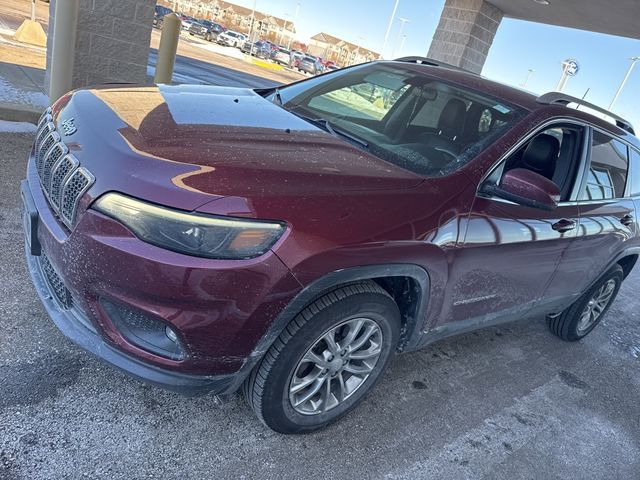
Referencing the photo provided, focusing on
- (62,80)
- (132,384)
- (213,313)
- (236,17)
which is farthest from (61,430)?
(236,17)

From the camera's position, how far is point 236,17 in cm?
11175

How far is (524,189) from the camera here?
263cm

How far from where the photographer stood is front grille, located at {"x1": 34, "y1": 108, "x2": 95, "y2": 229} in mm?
2039

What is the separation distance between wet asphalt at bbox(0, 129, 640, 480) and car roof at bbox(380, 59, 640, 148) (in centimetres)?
181

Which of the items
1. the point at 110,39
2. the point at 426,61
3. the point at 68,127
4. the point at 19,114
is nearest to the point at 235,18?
the point at 110,39

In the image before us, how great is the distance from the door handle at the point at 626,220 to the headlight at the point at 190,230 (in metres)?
3.30

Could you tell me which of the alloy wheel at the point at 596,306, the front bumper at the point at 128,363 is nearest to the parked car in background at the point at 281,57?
the alloy wheel at the point at 596,306

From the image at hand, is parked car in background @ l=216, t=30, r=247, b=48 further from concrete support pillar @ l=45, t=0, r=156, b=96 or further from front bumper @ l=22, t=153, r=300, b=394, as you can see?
front bumper @ l=22, t=153, r=300, b=394

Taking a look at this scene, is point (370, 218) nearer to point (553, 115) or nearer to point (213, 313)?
point (213, 313)

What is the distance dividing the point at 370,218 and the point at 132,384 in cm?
148

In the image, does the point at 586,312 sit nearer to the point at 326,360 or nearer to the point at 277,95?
the point at 326,360

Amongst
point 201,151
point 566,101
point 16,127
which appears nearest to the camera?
point 201,151

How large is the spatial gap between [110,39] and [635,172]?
19.8ft

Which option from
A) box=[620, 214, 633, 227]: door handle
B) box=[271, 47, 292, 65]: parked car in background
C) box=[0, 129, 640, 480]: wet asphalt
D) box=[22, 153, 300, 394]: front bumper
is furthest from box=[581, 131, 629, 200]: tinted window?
box=[271, 47, 292, 65]: parked car in background
